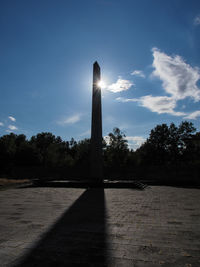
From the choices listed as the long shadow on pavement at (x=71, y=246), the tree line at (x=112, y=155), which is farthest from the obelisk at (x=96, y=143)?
the tree line at (x=112, y=155)

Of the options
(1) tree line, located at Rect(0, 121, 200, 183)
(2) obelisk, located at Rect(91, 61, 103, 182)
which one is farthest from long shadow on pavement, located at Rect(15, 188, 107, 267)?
(1) tree line, located at Rect(0, 121, 200, 183)

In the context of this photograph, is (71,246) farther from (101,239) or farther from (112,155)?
(112,155)

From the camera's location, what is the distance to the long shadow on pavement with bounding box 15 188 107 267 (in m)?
2.74

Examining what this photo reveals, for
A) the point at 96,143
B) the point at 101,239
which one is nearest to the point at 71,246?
the point at 101,239

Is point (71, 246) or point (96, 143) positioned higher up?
point (96, 143)

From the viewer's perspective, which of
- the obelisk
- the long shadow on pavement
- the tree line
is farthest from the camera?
the tree line

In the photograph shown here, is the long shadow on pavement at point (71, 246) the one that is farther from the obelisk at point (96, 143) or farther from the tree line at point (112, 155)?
the tree line at point (112, 155)

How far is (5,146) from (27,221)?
141 feet

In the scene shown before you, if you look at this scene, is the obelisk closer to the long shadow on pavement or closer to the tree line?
the long shadow on pavement

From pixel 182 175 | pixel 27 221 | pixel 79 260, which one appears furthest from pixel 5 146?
pixel 79 260

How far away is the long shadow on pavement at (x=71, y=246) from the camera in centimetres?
274

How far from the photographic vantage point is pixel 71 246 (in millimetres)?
3314

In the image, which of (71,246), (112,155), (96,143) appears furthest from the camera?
(112,155)

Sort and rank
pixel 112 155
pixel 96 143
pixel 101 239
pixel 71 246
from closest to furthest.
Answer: pixel 71 246 < pixel 101 239 < pixel 96 143 < pixel 112 155
